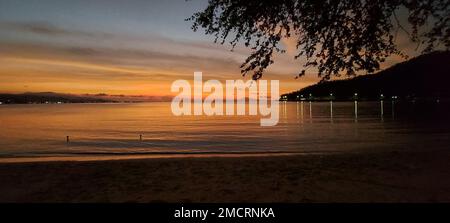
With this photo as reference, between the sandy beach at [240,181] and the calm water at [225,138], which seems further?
the calm water at [225,138]

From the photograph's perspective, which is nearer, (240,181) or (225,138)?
(240,181)

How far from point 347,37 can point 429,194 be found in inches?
206

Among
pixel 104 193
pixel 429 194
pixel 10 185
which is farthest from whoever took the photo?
pixel 10 185

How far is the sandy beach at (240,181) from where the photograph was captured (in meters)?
11.1

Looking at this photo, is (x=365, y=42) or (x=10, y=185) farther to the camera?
(x=10, y=185)

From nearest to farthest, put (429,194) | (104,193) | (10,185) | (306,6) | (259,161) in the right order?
1. (306,6)
2. (429,194)
3. (104,193)
4. (10,185)
5. (259,161)

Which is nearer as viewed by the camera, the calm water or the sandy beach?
the sandy beach

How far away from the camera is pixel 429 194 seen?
10953mm

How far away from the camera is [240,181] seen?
42.8 feet

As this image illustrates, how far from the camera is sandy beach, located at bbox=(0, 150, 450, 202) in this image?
11.1 m

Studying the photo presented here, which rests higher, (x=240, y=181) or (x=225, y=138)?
(x=225, y=138)
